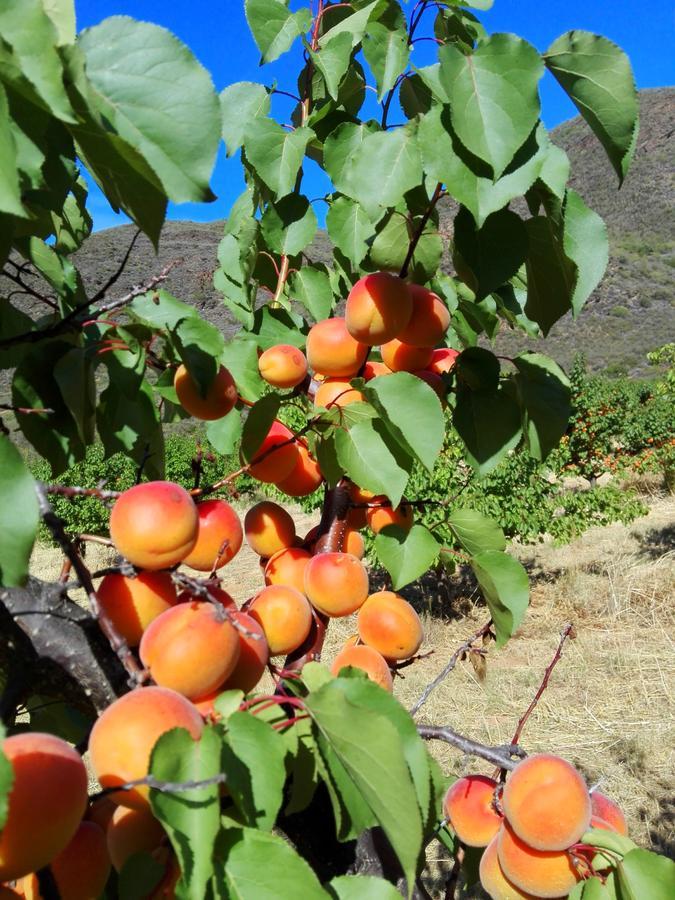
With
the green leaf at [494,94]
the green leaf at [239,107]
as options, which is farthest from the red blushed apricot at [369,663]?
the green leaf at [239,107]

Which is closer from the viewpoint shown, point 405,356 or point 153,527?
point 153,527

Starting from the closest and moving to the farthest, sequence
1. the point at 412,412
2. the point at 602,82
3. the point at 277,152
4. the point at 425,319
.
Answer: the point at 602,82 < the point at 412,412 < the point at 425,319 < the point at 277,152

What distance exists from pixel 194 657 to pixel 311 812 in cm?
31

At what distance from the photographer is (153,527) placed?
0.60 meters

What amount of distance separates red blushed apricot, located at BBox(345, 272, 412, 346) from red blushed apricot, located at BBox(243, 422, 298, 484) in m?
0.17

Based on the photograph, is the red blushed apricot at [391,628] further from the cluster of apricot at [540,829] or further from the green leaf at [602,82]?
the green leaf at [602,82]

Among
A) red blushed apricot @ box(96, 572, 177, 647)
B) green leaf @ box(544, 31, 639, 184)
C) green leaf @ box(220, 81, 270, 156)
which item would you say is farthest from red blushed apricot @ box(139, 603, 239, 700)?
green leaf @ box(220, 81, 270, 156)

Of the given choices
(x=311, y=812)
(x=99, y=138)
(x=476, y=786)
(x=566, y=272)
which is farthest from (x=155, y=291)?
(x=476, y=786)

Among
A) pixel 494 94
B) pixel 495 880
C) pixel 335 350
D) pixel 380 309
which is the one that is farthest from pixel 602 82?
pixel 495 880

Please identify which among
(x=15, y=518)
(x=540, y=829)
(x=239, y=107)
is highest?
(x=239, y=107)

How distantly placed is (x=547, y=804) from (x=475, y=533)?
1.18 ft

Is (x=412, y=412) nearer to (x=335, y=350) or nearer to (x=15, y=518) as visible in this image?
(x=335, y=350)

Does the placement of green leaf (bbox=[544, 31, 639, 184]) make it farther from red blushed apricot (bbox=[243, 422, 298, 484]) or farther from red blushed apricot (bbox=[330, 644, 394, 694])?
red blushed apricot (bbox=[330, 644, 394, 694])

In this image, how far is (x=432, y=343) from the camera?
0.89 metres
